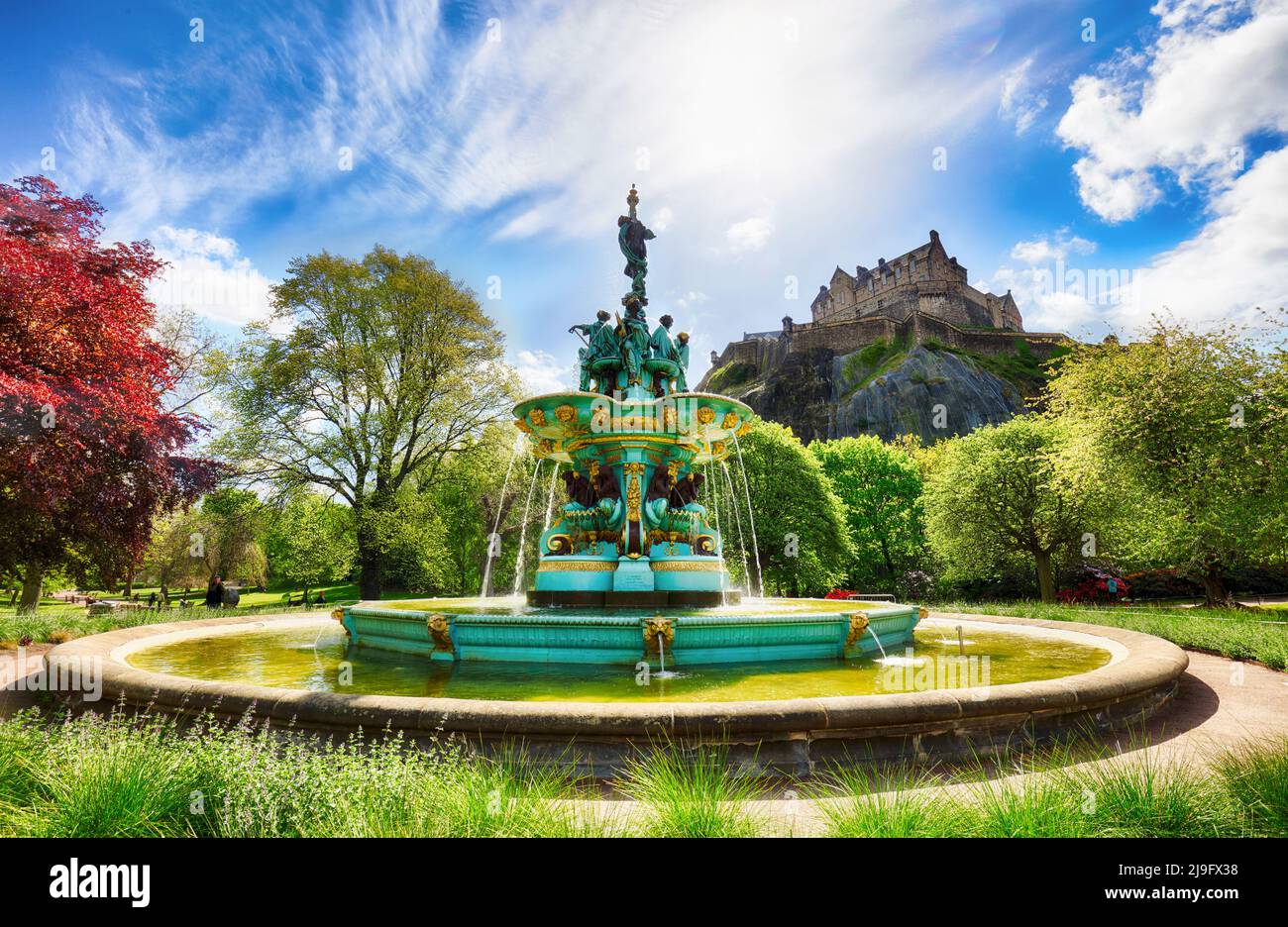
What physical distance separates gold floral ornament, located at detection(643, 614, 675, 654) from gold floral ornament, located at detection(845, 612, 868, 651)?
2.65 m

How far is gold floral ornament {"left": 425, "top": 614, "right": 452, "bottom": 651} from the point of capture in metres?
8.19

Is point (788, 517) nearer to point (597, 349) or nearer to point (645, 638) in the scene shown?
point (597, 349)

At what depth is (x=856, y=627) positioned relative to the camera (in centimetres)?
862

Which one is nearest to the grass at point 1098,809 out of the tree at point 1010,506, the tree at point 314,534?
the tree at point 314,534

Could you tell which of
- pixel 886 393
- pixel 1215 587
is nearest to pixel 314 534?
pixel 1215 587

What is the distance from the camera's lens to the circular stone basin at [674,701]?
4422 mm

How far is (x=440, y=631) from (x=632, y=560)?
14.2 feet

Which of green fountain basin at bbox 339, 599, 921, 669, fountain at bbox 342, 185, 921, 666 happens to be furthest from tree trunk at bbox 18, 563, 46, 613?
green fountain basin at bbox 339, 599, 921, 669

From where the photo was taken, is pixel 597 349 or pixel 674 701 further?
pixel 597 349

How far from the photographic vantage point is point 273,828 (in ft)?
9.85

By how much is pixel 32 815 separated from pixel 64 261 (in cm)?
1274

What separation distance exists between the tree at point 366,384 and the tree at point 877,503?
25024 mm

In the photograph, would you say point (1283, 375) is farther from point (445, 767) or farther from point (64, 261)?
point (64, 261)

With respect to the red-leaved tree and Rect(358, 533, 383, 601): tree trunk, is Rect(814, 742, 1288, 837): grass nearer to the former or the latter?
the red-leaved tree
